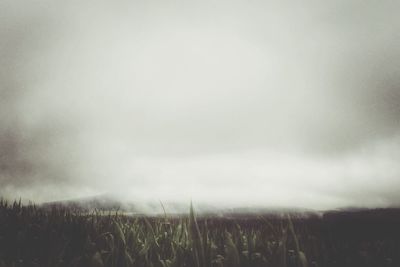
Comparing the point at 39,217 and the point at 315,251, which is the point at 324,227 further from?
the point at 39,217

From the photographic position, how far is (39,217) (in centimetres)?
662

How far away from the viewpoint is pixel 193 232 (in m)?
3.00

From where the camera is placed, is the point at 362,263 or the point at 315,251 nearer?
the point at 362,263

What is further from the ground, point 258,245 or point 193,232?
point 193,232

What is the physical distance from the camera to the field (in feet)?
10.2

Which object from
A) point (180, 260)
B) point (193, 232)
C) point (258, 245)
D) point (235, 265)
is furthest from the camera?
point (258, 245)

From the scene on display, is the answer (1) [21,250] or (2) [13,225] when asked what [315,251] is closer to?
(1) [21,250]

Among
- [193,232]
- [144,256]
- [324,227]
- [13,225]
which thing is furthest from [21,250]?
[324,227]

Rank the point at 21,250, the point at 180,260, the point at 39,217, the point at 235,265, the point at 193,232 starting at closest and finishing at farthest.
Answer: the point at 235,265
the point at 193,232
the point at 180,260
the point at 21,250
the point at 39,217

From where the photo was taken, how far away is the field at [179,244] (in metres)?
3.09

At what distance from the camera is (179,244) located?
3.83 meters

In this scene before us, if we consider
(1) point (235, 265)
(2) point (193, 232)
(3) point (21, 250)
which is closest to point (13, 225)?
(3) point (21, 250)

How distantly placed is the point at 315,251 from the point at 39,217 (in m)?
5.07

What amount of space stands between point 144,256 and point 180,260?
0.45 meters
